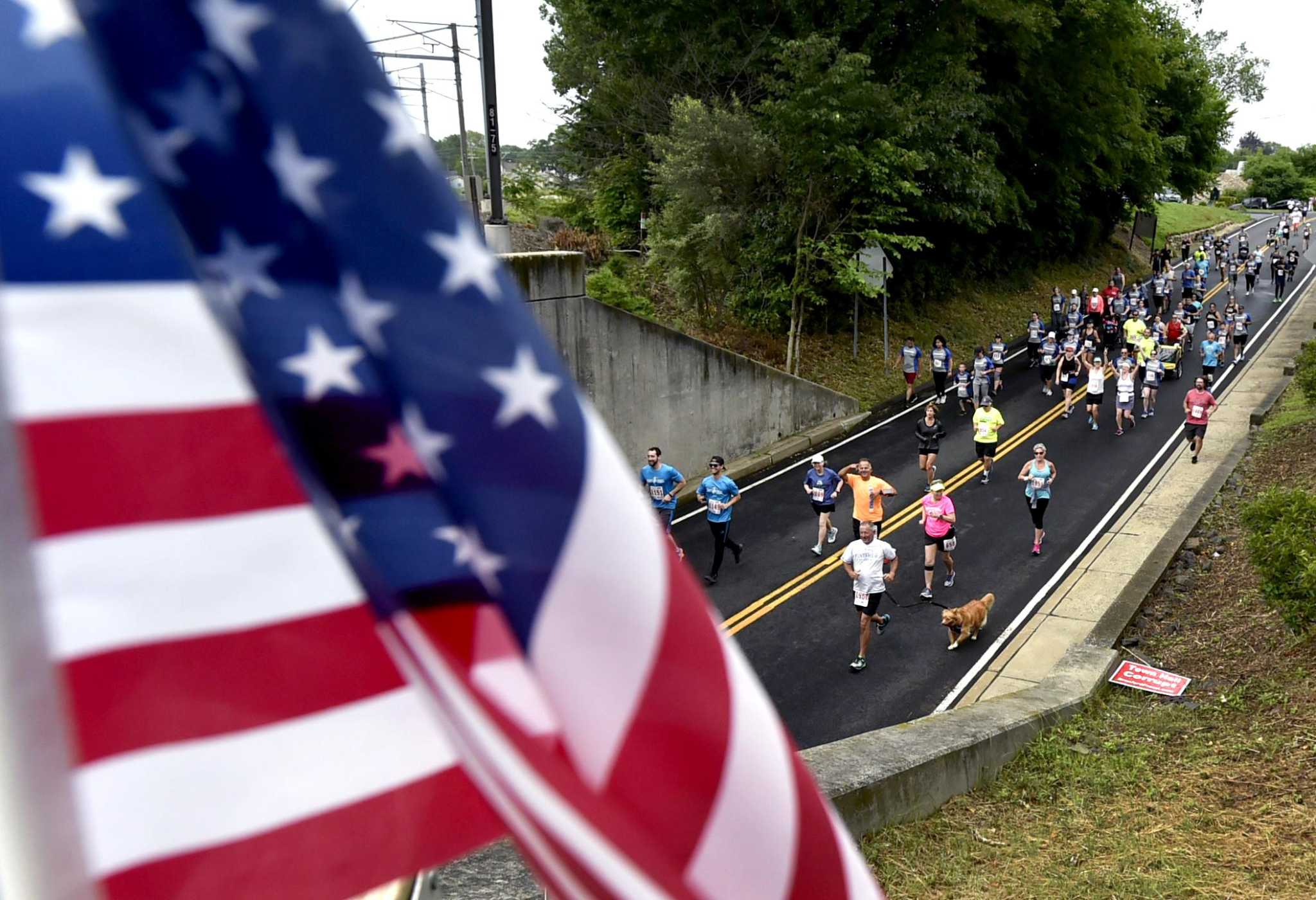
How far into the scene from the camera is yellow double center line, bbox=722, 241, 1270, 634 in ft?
46.6

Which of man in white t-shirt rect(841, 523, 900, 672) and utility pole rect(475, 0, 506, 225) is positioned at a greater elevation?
utility pole rect(475, 0, 506, 225)

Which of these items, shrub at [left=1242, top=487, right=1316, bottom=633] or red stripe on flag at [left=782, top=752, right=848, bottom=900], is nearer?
red stripe on flag at [left=782, top=752, right=848, bottom=900]

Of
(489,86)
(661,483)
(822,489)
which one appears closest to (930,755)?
(661,483)

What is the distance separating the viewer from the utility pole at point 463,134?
53.5 ft

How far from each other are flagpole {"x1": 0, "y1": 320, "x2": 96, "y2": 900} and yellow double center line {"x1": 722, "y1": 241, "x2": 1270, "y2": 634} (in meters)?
12.1

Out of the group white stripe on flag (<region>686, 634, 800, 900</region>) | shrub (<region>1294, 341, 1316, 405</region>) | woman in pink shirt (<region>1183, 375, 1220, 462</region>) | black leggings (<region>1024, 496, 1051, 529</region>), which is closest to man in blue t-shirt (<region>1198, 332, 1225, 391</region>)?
shrub (<region>1294, 341, 1316, 405</region>)

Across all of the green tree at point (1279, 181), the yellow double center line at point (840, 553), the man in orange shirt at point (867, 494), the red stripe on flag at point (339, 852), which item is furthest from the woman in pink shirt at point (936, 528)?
the green tree at point (1279, 181)

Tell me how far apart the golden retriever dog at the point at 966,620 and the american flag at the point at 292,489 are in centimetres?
1126

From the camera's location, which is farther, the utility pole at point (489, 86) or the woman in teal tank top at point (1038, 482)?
the woman in teal tank top at point (1038, 482)

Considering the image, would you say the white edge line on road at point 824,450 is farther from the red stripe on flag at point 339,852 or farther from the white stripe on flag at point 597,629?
the white stripe on flag at point 597,629

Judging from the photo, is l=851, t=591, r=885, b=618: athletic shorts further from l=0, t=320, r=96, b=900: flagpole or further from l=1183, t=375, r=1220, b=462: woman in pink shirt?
l=0, t=320, r=96, b=900: flagpole

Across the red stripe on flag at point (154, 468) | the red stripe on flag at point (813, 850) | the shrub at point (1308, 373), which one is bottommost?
the shrub at point (1308, 373)

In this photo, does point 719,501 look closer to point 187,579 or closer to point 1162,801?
point 1162,801

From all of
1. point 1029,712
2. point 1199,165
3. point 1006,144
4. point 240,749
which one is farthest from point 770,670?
point 1199,165
